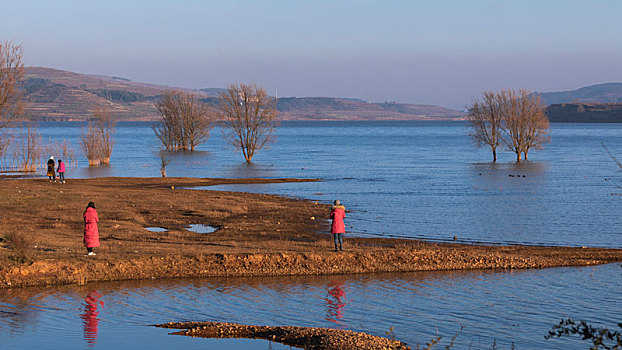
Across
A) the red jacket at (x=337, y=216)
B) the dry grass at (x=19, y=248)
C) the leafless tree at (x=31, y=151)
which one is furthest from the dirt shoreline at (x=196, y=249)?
the leafless tree at (x=31, y=151)

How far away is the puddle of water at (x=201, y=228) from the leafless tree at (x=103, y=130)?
4743cm

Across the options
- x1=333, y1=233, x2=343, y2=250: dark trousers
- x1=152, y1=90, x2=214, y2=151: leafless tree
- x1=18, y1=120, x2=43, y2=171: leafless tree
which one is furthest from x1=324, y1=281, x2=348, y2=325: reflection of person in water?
x1=152, y1=90, x2=214, y2=151: leafless tree

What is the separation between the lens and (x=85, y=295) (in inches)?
771

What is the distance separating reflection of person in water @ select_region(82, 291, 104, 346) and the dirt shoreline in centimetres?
188

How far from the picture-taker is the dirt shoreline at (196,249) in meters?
21.6

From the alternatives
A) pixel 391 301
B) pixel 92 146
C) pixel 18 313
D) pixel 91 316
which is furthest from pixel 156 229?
pixel 92 146

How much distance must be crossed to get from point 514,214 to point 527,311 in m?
22.7

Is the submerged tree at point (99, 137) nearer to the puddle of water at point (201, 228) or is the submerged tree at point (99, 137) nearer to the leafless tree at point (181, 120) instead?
the leafless tree at point (181, 120)

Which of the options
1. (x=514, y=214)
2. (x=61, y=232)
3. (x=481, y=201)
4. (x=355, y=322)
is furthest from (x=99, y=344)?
(x=481, y=201)

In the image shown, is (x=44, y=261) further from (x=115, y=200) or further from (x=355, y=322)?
(x=115, y=200)

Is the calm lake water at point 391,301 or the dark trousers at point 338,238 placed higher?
the dark trousers at point 338,238

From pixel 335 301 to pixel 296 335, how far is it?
3.96 m

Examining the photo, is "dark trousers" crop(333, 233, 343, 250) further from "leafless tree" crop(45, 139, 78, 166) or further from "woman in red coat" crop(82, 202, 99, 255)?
"leafless tree" crop(45, 139, 78, 166)

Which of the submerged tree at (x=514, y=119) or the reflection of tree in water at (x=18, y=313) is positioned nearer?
the reflection of tree in water at (x=18, y=313)
